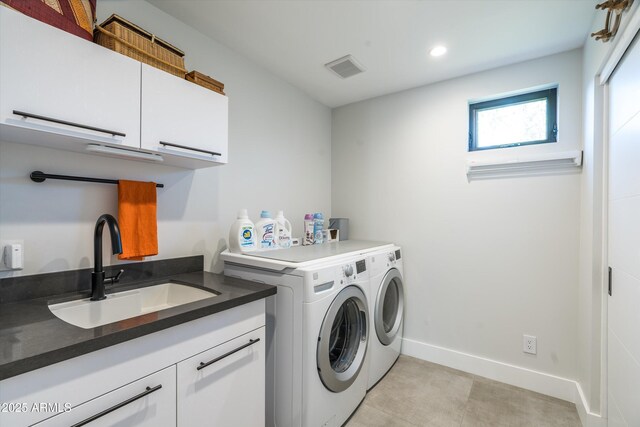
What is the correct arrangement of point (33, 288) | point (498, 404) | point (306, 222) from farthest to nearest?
point (306, 222)
point (498, 404)
point (33, 288)

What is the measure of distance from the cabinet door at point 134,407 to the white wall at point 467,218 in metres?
2.06

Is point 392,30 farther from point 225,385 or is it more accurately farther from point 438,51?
point 225,385

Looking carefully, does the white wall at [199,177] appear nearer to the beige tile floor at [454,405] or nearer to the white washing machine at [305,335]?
the white washing machine at [305,335]

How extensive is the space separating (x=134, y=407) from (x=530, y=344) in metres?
2.43

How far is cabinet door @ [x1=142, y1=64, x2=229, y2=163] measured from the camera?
4.10 ft

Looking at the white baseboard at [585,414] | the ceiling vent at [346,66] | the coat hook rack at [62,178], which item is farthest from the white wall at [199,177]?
the white baseboard at [585,414]

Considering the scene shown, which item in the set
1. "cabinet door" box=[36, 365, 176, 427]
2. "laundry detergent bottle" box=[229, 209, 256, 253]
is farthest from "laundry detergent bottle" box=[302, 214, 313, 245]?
"cabinet door" box=[36, 365, 176, 427]

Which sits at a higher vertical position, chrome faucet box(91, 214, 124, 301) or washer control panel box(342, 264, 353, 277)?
chrome faucet box(91, 214, 124, 301)

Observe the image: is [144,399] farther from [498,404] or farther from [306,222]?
[498,404]

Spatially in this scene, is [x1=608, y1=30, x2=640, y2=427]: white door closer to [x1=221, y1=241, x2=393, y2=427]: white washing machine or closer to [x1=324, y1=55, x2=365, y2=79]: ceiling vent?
[x1=221, y1=241, x2=393, y2=427]: white washing machine

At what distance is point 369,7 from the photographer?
1.56 meters

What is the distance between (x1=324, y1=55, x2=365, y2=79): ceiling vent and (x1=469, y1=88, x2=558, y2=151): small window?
3.26 ft

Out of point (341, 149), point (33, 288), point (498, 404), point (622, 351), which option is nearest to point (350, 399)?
point (498, 404)

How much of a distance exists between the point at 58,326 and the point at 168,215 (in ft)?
2.75
